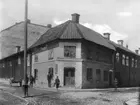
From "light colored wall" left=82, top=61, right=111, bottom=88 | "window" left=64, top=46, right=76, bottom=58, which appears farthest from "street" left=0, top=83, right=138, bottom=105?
"window" left=64, top=46, right=76, bottom=58

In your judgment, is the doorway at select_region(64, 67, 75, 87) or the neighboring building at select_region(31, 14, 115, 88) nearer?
the doorway at select_region(64, 67, 75, 87)

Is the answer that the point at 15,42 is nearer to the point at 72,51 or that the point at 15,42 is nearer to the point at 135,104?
the point at 72,51

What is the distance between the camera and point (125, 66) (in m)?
40.0

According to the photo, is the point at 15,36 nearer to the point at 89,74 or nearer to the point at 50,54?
the point at 50,54

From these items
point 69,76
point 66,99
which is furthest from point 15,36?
point 66,99

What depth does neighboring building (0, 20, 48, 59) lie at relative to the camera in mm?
43441

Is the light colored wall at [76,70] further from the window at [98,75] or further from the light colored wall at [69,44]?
the window at [98,75]

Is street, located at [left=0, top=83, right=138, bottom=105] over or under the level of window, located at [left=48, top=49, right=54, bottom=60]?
under

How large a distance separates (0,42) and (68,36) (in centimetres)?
2307

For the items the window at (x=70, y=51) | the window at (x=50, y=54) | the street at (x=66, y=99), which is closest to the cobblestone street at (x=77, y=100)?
the street at (x=66, y=99)

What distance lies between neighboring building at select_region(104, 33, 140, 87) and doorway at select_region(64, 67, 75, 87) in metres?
11.2

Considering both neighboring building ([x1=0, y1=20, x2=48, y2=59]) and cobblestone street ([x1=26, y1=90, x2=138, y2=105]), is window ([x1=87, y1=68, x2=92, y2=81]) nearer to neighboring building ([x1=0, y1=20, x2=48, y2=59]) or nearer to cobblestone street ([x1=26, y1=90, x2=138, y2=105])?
cobblestone street ([x1=26, y1=90, x2=138, y2=105])

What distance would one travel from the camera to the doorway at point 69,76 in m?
26.0

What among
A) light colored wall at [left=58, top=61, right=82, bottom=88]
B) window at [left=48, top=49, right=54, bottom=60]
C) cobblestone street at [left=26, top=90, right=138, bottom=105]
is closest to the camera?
cobblestone street at [left=26, top=90, right=138, bottom=105]
